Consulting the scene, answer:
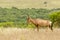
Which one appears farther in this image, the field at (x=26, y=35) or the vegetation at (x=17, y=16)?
the vegetation at (x=17, y=16)

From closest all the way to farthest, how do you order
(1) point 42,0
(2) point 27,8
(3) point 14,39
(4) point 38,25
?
1. (3) point 14,39
2. (4) point 38,25
3. (2) point 27,8
4. (1) point 42,0

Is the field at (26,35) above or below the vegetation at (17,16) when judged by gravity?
above

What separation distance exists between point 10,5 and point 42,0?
1168 centimetres

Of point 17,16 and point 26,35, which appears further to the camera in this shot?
point 17,16

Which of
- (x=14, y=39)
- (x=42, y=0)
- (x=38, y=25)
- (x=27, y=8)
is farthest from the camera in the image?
(x=42, y=0)

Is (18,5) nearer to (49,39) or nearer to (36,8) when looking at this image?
(36,8)

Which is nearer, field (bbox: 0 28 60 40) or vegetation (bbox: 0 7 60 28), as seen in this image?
field (bbox: 0 28 60 40)

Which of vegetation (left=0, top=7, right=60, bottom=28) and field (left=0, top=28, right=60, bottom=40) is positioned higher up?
field (left=0, top=28, right=60, bottom=40)

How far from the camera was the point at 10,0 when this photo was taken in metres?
Result: 85.1

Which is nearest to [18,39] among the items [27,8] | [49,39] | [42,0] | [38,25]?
[49,39]

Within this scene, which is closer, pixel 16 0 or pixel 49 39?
pixel 49 39

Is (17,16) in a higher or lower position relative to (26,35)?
lower

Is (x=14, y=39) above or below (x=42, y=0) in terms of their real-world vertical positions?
above

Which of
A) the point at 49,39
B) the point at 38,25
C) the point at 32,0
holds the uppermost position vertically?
the point at 49,39
